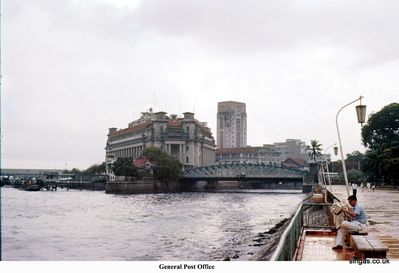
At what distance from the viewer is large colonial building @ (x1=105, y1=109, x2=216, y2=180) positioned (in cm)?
10975

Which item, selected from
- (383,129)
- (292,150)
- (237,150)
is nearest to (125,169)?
(383,129)

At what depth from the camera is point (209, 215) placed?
39.2 m

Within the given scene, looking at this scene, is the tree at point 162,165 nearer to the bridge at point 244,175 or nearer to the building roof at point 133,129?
the bridge at point 244,175

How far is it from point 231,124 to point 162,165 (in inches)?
2984

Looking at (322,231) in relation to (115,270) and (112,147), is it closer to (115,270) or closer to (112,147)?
(115,270)

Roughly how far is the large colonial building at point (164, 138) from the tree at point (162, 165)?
11911 millimetres

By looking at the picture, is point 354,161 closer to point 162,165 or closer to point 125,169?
point 162,165

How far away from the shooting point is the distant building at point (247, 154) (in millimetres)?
152000

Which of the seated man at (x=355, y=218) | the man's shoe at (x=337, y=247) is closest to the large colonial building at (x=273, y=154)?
the man's shoe at (x=337, y=247)

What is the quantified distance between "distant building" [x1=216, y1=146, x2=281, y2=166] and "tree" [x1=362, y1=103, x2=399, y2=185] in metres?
78.1

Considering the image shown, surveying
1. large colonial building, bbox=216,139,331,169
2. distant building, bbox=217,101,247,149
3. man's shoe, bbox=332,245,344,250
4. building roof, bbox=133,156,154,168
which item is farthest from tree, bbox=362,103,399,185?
distant building, bbox=217,101,247,149

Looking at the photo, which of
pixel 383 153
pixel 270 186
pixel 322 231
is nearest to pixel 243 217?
pixel 322 231

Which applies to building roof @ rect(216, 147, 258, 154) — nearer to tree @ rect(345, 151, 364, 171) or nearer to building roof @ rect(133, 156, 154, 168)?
tree @ rect(345, 151, 364, 171)

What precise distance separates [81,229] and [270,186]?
Answer: 11568cm
